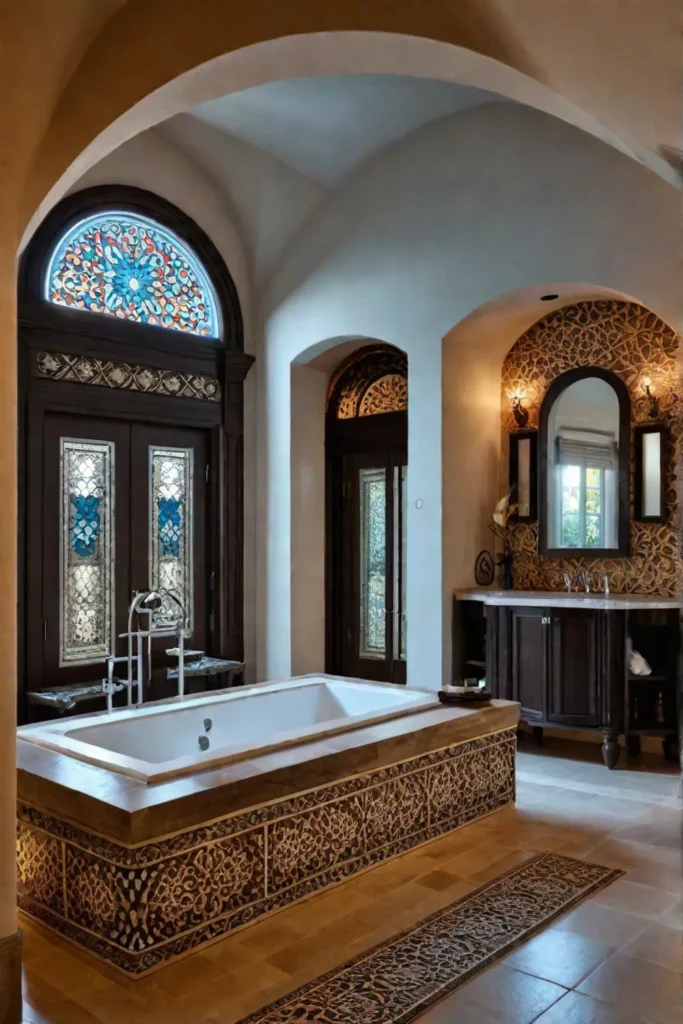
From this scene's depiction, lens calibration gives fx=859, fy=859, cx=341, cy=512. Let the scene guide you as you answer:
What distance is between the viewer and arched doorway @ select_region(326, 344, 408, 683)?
6582 millimetres

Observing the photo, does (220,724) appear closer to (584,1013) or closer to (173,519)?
(584,1013)

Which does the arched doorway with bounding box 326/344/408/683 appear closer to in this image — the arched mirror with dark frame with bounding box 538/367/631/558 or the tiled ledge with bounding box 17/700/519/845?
the arched mirror with dark frame with bounding box 538/367/631/558

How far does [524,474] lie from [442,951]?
3700mm

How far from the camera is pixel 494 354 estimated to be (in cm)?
596

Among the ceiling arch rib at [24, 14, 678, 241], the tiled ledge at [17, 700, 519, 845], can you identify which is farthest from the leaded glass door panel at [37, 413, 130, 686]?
the ceiling arch rib at [24, 14, 678, 241]

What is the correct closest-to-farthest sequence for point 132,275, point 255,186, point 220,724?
1. point 220,724
2. point 132,275
3. point 255,186

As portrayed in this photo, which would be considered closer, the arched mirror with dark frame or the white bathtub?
the white bathtub

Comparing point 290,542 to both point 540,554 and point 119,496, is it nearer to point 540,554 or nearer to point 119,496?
point 119,496

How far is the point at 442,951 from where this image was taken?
2.66 m

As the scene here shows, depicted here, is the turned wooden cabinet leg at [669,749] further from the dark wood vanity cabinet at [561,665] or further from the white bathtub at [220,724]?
the white bathtub at [220,724]

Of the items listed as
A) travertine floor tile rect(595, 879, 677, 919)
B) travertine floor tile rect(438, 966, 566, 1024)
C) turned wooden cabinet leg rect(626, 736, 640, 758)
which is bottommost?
turned wooden cabinet leg rect(626, 736, 640, 758)

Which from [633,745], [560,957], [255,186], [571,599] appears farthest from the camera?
[255,186]

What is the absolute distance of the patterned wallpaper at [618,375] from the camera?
5199mm

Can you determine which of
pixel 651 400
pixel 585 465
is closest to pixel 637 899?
pixel 585 465
